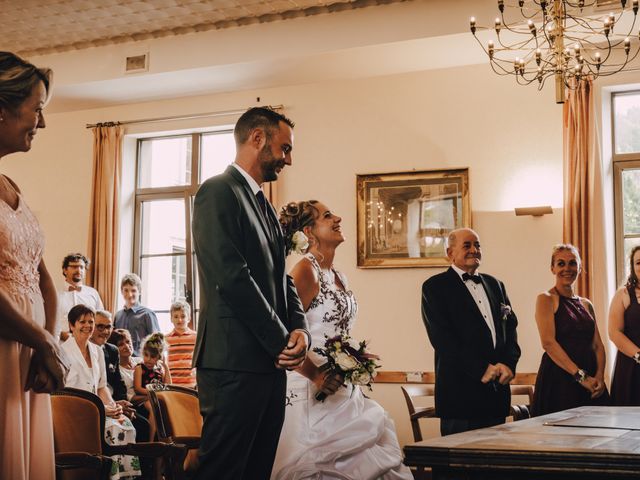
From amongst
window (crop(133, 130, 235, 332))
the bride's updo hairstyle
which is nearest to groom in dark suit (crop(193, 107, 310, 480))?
the bride's updo hairstyle

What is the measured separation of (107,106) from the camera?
9.71m

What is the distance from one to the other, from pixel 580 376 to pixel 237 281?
3.35 meters

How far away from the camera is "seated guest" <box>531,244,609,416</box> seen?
509 centimetres

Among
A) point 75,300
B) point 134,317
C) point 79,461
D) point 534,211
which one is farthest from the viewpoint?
point 134,317

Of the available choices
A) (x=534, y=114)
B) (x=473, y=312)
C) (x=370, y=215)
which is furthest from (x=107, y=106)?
(x=473, y=312)

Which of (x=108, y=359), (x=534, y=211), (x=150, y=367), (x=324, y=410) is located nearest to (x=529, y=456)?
(x=324, y=410)

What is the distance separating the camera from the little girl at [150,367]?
22.5 feet

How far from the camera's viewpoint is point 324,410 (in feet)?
12.5

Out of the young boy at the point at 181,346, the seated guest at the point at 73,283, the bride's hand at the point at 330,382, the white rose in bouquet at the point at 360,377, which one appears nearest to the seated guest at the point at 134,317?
the young boy at the point at 181,346

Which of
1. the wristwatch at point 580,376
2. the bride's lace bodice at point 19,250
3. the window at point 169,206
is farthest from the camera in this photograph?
the window at point 169,206

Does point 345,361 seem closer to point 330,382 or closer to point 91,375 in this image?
point 330,382

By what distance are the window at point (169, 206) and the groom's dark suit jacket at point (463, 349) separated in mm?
5112

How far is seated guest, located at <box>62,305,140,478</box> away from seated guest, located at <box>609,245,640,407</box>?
3.28 meters

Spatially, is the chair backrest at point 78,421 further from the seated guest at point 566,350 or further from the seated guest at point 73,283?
the seated guest at point 73,283
